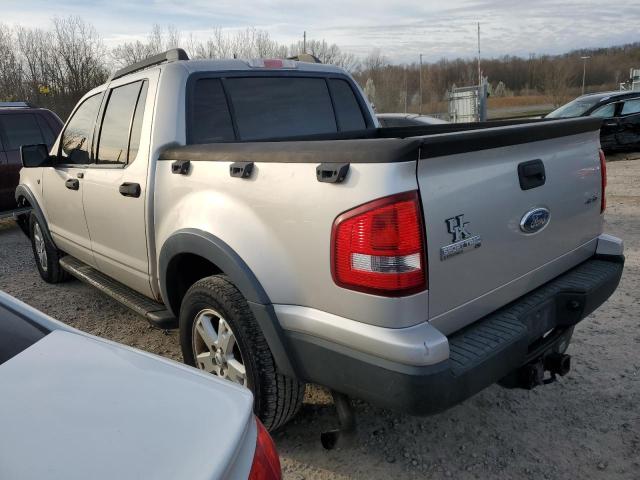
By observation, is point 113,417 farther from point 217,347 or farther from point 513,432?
point 513,432

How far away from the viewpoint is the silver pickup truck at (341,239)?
200cm

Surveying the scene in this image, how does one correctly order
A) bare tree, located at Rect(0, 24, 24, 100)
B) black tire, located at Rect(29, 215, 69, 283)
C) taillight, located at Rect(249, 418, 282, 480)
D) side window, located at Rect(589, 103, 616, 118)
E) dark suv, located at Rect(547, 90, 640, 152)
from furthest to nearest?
bare tree, located at Rect(0, 24, 24, 100) < side window, located at Rect(589, 103, 616, 118) < dark suv, located at Rect(547, 90, 640, 152) < black tire, located at Rect(29, 215, 69, 283) < taillight, located at Rect(249, 418, 282, 480)

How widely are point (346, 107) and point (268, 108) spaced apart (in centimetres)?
78

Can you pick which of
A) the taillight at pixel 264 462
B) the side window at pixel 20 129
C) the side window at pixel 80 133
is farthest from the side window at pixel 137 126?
the side window at pixel 20 129

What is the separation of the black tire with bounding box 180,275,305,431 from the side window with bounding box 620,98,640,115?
13.4 metres

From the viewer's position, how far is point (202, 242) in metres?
2.68

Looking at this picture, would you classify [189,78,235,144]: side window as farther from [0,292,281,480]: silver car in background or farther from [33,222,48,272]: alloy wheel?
[33,222,48,272]: alloy wheel

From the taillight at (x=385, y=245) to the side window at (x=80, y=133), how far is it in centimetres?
291

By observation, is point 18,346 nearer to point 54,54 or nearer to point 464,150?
point 464,150

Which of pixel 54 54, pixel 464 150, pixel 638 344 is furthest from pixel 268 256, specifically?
pixel 54 54


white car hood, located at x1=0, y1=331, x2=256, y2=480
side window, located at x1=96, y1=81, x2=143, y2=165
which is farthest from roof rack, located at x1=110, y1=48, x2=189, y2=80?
white car hood, located at x1=0, y1=331, x2=256, y2=480

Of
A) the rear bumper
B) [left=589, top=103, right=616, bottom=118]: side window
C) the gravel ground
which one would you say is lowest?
the gravel ground

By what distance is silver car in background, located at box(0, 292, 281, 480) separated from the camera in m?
1.16

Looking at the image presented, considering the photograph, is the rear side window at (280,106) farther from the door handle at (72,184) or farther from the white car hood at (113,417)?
the white car hood at (113,417)
